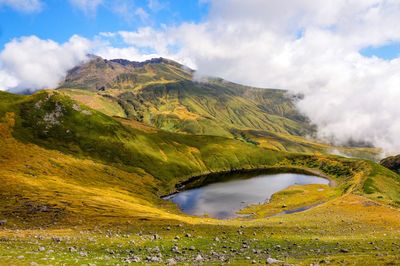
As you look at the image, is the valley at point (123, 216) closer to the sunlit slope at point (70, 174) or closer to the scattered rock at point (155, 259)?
the scattered rock at point (155, 259)

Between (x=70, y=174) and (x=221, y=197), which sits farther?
(x=221, y=197)

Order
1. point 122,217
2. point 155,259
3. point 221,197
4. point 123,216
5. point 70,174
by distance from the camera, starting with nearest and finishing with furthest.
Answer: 1. point 155,259
2. point 122,217
3. point 123,216
4. point 70,174
5. point 221,197

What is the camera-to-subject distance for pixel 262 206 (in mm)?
143375

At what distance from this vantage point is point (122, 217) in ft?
235

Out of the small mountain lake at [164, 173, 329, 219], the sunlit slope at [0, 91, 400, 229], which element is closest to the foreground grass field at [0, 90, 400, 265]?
the sunlit slope at [0, 91, 400, 229]

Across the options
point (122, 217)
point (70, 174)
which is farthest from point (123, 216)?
point (70, 174)

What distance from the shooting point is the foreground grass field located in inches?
1343

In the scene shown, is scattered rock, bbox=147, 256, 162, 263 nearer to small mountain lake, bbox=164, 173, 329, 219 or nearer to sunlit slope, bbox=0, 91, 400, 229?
sunlit slope, bbox=0, 91, 400, 229

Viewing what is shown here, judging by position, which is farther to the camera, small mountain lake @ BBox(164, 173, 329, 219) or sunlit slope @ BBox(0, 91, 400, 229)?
small mountain lake @ BBox(164, 173, 329, 219)

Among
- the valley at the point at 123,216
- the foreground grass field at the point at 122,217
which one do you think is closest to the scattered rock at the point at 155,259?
the valley at the point at 123,216

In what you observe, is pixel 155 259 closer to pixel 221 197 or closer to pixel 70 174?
pixel 70 174

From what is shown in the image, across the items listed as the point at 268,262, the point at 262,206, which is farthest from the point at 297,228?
the point at 262,206

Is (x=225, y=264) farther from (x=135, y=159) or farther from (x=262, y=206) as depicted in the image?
(x=135, y=159)

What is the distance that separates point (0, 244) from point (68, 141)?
5820 inches
